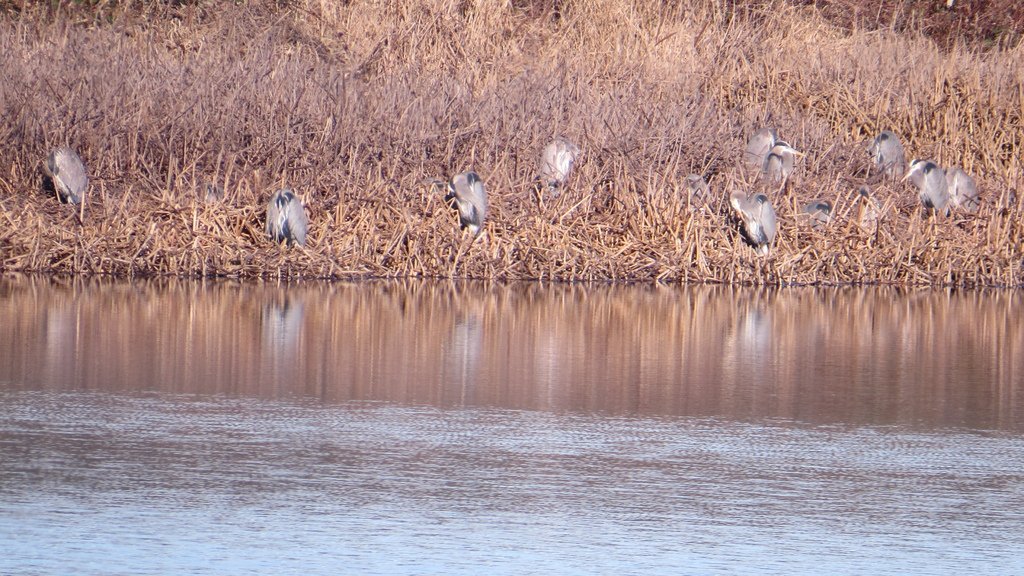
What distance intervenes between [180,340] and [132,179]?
5.18m

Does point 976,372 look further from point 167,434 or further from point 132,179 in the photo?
point 132,179

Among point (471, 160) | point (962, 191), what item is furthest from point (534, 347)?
point (962, 191)

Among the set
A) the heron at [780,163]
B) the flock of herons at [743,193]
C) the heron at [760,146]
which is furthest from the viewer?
the heron at [760,146]

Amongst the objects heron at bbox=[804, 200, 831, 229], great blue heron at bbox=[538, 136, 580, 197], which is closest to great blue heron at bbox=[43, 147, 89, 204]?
great blue heron at bbox=[538, 136, 580, 197]

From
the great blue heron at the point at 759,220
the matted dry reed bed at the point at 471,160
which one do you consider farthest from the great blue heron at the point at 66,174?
the great blue heron at the point at 759,220

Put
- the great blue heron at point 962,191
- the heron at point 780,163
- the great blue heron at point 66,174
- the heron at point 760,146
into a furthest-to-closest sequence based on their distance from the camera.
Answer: the heron at point 760,146 → the great blue heron at point 962,191 → the heron at point 780,163 → the great blue heron at point 66,174

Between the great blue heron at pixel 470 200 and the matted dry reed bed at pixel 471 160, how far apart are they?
17 cm

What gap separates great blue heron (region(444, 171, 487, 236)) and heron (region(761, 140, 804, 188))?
2.66 meters

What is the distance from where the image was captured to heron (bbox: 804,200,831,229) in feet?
44.3

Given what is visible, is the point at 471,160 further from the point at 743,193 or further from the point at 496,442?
the point at 496,442

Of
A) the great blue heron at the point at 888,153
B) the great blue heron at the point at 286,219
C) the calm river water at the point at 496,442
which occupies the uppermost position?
the great blue heron at the point at 888,153

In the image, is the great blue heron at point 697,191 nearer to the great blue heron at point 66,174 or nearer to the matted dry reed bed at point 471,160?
the matted dry reed bed at point 471,160

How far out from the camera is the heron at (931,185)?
14.1 m

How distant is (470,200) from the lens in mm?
12672
